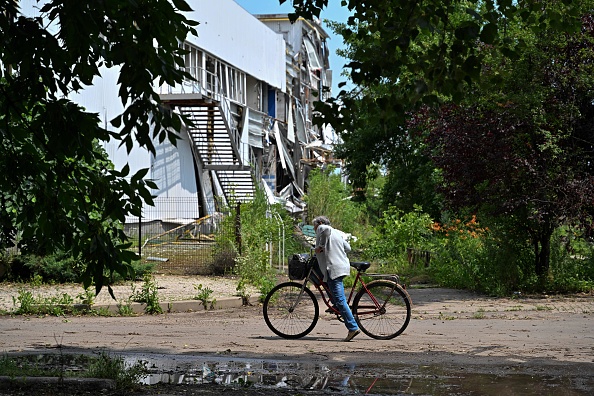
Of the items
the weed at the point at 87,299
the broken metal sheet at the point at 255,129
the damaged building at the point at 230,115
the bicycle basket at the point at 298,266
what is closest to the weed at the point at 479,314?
the bicycle basket at the point at 298,266

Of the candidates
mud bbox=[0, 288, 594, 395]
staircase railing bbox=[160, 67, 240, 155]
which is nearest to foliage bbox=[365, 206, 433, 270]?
mud bbox=[0, 288, 594, 395]

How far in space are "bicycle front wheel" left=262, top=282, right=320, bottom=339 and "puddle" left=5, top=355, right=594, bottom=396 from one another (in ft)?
7.73

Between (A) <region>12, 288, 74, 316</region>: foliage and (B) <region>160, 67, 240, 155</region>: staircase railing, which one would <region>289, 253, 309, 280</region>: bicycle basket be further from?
(B) <region>160, 67, 240, 155</region>: staircase railing

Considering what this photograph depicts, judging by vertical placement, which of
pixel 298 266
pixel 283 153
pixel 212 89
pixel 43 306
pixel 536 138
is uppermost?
pixel 212 89

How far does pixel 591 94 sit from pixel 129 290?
10.5 metres

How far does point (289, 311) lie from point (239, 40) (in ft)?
109

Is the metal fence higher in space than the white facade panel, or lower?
lower

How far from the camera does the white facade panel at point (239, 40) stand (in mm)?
39219

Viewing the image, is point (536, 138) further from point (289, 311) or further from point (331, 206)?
point (331, 206)

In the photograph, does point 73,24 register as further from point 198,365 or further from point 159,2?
point 198,365

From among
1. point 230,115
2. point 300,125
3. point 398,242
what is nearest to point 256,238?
point 398,242

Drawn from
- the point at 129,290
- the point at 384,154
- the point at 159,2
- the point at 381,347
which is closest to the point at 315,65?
the point at 384,154

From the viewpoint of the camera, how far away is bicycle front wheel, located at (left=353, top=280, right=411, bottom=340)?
12.5 metres

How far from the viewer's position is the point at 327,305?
41.8ft
